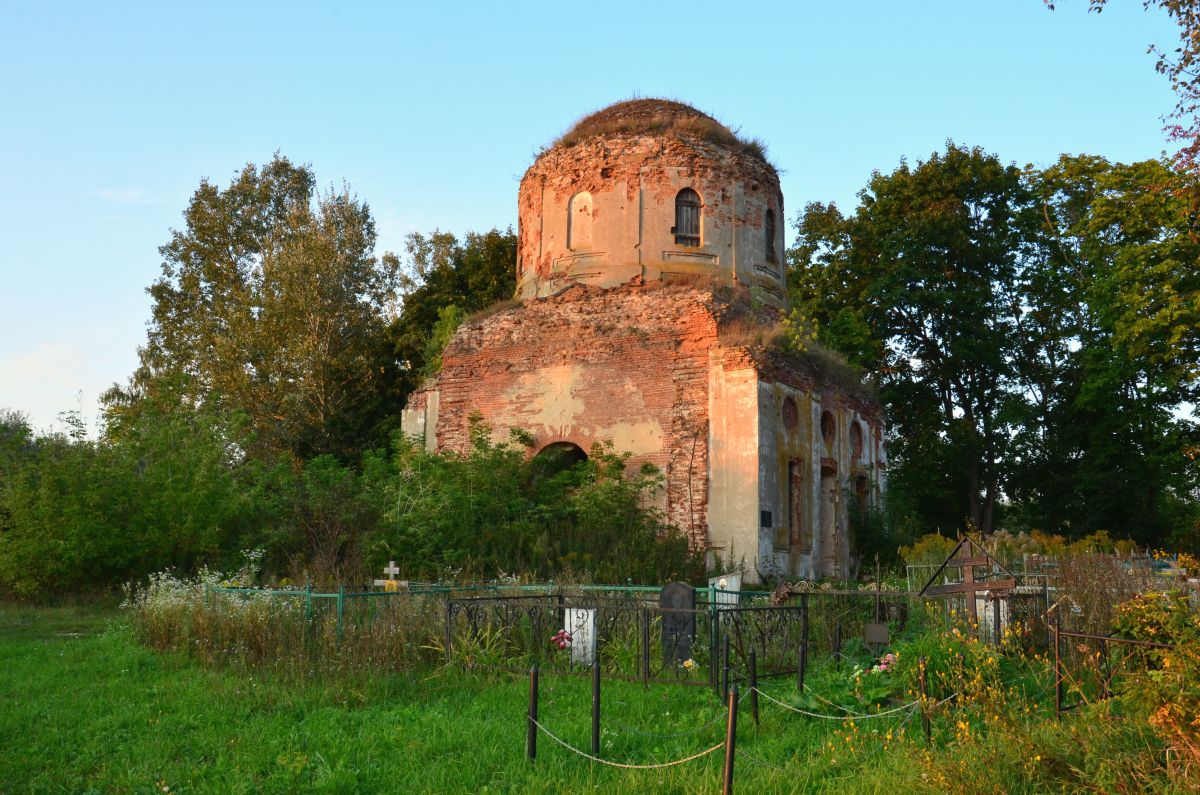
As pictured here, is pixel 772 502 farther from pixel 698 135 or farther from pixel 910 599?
pixel 698 135

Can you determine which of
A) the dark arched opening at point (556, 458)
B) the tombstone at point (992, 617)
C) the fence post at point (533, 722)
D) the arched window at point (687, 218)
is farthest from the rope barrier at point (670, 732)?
the arched window at point (687, 218)

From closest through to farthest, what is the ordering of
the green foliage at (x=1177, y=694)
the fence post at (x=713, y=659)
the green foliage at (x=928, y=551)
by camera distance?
the green foliage at (x=1177, y=694), the fence post at (x=713, y=659), the green foliage at (x=928, y=551)

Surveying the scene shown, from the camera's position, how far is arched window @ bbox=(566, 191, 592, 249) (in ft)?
74.9

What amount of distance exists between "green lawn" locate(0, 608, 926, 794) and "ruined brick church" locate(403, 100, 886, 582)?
9186mm

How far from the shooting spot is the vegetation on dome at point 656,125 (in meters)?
23.0

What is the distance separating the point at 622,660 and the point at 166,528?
32.4ft

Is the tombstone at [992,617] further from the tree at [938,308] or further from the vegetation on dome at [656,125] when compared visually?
the tree at [938,308]

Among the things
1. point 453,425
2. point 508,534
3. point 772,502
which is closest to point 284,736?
point 508,534

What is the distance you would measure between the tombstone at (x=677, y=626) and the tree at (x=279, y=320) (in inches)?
843

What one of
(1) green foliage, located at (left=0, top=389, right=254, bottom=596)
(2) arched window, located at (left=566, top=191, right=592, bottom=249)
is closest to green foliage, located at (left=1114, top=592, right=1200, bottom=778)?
(1) green foliage, located at (left=0, top=389, right=254, bottom=596)

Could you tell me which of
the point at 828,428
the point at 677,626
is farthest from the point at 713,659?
the point at 828,428

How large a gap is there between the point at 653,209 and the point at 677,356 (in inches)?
166

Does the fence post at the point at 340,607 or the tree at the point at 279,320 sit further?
the tree at the point at 279,320

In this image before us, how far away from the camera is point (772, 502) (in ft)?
61.7
